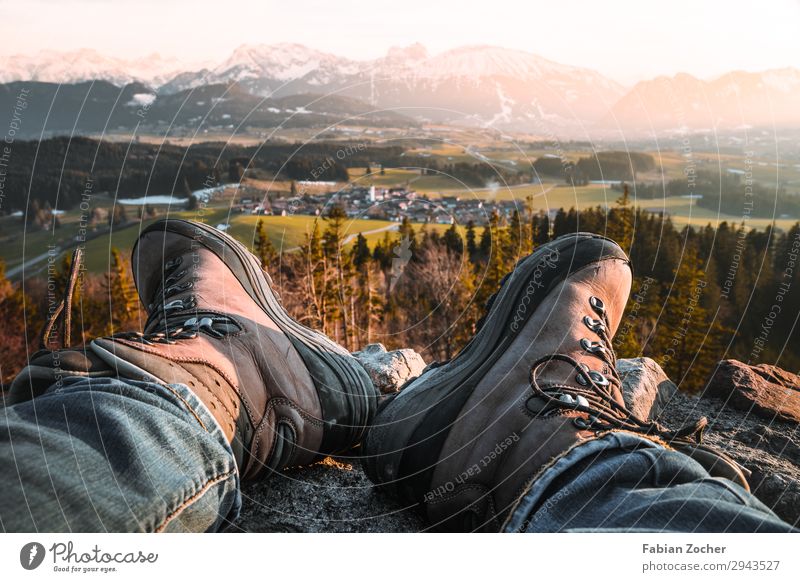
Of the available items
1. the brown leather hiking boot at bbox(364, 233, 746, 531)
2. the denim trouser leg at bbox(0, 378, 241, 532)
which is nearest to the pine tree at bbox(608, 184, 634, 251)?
the brown leather hiking boot at bbox(364, 233, 746, 531)

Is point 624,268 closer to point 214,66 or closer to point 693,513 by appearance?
point 693,513

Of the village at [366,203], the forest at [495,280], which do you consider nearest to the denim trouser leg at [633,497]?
the village at [366,203]

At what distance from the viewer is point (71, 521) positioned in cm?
78

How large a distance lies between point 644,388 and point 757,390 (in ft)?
1.02

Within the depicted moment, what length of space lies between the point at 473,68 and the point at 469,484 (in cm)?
128

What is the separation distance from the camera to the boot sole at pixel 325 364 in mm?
1403

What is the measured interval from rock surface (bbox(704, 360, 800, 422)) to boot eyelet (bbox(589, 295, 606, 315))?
483 millimetres

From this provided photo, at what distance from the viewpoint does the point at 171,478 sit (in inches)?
33.5

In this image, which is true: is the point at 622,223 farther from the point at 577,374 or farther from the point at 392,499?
the point at 392,499

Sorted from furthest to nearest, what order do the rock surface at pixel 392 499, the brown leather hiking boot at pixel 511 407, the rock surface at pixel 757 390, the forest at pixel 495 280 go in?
the forest at pixel 495 280
the rock surface at pixel 757 390
the rock surface at pixel 392 499
the brown leather hiking boot at pixel 511 407

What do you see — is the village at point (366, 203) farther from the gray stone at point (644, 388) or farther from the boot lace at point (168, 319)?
the boot lace at point (168, 319)

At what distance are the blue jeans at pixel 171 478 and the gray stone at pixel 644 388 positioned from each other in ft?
2.39

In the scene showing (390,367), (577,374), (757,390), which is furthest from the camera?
(390,367)

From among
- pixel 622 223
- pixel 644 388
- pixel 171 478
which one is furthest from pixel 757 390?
pixel 622 223
